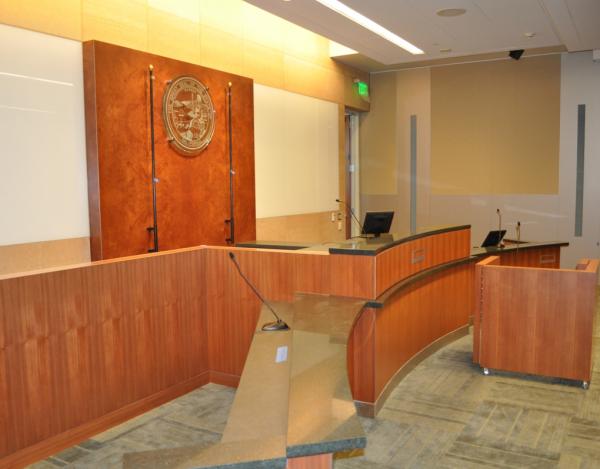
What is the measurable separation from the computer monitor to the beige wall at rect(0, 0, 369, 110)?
2.36 m

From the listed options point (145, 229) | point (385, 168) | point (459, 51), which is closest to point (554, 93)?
point (459, 51)

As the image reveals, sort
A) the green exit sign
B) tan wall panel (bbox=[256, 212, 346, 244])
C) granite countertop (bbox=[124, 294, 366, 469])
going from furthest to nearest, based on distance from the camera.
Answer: the green exit sign
tan wall panel (bbox=[256, 212, 346, 244])
granite countertop (bbox=[124, 294, 366, 469])

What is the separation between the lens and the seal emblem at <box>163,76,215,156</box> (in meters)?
5.23

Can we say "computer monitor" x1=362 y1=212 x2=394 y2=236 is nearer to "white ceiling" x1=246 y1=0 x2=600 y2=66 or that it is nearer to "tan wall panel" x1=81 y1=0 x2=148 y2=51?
"white ceiling" x1=246 y1=0 x2=600 y2=66

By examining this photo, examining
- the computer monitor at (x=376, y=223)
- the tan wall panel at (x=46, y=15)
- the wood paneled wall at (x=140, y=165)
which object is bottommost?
the computer monitor at (x=376, y=223)

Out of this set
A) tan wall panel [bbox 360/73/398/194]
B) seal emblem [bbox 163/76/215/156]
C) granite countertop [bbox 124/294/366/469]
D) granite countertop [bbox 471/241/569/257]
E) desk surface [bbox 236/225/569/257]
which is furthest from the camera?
tan wall panel [bbox 360/73/398/194]

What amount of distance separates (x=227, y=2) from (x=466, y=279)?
3890 millimetres

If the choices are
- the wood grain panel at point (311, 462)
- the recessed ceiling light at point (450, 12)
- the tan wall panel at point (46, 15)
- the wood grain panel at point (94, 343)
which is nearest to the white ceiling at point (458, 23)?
the recessed ceiling light at point (450, 12)

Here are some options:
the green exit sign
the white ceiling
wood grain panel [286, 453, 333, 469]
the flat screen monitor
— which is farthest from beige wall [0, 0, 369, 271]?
wood grain panel [286, 453, 333, 469]

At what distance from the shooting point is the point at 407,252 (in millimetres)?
4340

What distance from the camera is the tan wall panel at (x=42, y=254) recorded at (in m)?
4.19

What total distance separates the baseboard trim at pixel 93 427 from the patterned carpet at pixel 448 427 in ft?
0.14

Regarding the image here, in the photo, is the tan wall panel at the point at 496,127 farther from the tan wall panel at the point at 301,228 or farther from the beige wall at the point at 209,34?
the tan wall panel at the point at 301,228

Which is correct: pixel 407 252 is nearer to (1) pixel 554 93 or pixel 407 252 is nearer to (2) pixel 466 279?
(2) pixel 466 279
